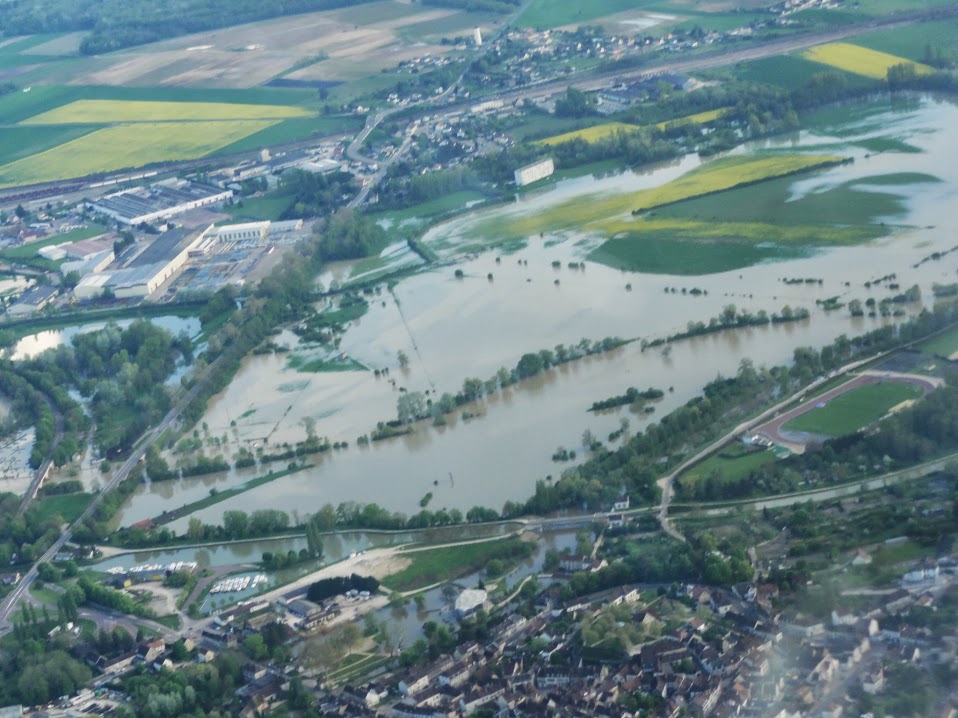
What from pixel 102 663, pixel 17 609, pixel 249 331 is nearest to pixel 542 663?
pixel 102 663

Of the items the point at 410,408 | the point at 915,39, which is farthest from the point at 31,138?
the point at 410,408

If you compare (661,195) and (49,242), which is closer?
(661,195)

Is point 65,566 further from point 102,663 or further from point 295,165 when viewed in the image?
point 295,165

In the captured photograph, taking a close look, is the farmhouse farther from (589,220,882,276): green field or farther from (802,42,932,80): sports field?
(802,42,932,80): sports field

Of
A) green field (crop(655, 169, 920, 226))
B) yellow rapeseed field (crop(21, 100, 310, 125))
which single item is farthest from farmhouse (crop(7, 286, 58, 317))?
yellow rapeseed field (crop(21, 100, 310, 125))

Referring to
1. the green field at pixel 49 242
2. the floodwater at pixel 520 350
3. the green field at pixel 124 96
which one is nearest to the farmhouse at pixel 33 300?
the green field at pixel 49 242

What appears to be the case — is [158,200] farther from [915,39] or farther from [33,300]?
[915,39]
